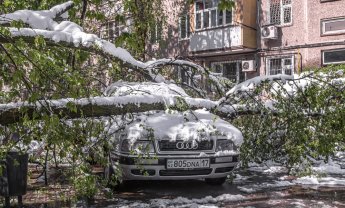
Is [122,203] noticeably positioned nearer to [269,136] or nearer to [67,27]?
[67,27]

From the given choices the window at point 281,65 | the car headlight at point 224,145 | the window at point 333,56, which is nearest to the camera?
the car headlight at point 224,145

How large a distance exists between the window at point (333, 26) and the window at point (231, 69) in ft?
15.4

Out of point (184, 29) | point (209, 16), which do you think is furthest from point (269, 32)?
point (184, 29)

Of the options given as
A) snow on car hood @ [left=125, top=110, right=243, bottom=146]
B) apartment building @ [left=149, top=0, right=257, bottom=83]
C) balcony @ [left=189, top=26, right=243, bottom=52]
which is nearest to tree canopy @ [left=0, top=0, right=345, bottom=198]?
snow on car hood @ [left=125, top=110, right=243, bottom=146]

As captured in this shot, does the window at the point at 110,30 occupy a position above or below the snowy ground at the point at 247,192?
above

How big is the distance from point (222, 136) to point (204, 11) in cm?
1647

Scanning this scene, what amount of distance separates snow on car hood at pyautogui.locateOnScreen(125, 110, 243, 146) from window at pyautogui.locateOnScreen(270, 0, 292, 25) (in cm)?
1497

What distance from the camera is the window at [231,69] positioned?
70.1ft

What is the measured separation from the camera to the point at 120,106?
5.31 metres

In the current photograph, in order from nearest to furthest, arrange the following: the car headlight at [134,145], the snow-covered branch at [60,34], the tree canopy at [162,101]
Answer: the snow-covered branch at [60,34] < the tree canopy at [162,101] < the car headlight at [134,145]

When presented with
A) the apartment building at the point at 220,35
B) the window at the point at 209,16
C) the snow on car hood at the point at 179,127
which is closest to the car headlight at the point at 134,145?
the snow on car hood at the point at 179,127

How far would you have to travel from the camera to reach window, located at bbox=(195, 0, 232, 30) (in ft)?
68.1

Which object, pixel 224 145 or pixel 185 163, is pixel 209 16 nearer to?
pixel 224 145

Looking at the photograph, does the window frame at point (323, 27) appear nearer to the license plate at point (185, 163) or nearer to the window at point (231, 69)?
the window at point (231, 69)
